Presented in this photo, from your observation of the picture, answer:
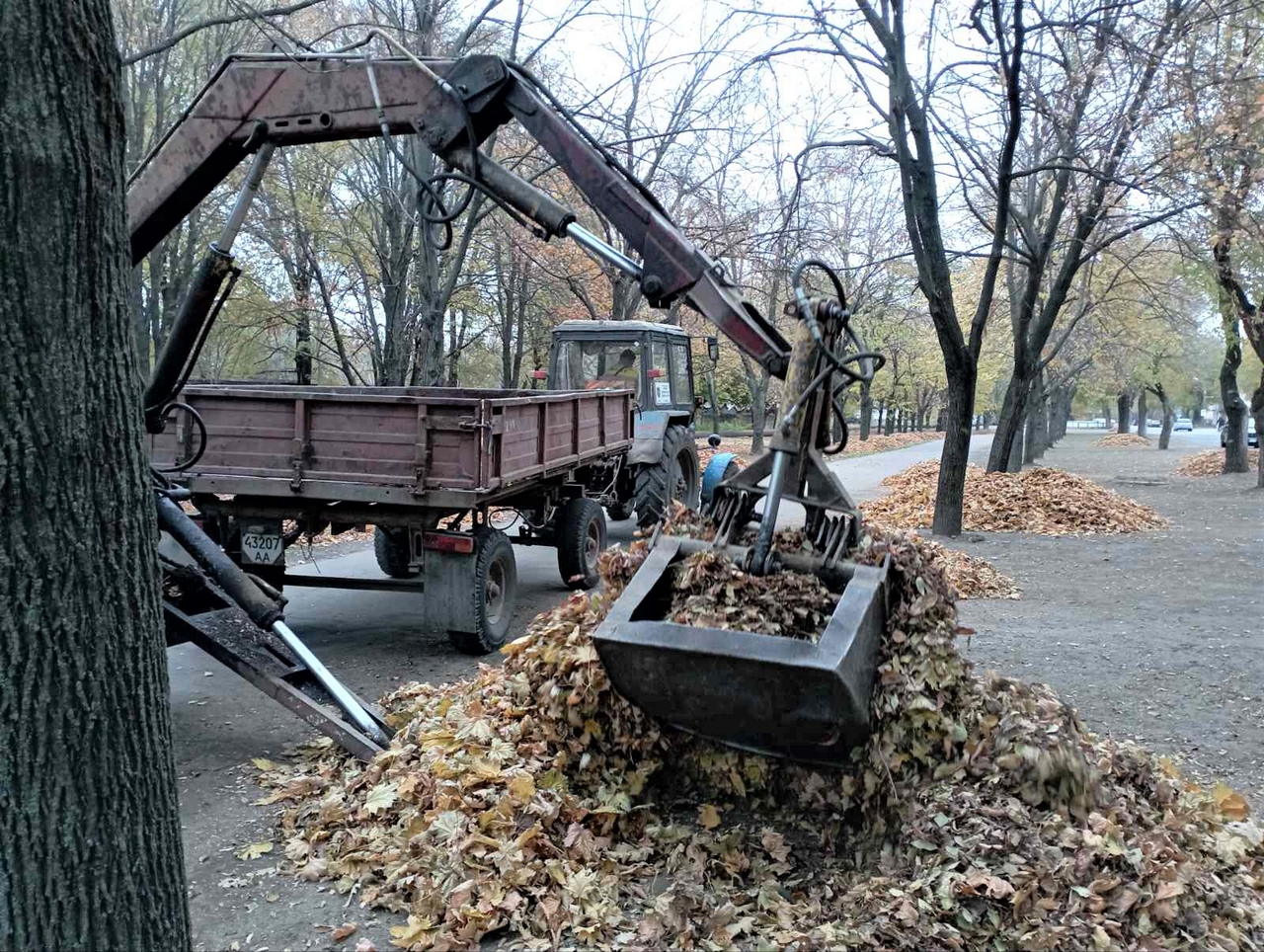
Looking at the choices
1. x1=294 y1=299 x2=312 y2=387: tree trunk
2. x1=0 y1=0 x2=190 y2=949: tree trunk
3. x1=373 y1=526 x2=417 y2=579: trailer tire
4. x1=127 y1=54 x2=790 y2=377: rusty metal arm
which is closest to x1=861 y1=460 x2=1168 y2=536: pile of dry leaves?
x1=373 y1=526 x2=417 y2=579: trailer tire

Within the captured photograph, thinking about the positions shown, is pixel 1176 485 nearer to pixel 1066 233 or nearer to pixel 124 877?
pixel 1066 233

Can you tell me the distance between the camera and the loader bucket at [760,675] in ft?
11.2

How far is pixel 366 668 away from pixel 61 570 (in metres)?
4.82

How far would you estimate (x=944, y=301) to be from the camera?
12219 millimetres

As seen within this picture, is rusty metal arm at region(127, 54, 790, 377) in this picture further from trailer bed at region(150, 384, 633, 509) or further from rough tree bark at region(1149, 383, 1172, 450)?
rough tree bark at region(1149, 383, 1172, 450)

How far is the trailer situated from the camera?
655 cm

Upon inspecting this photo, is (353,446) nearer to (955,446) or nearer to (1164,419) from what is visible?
(955,446)

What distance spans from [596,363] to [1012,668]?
24.0 ft

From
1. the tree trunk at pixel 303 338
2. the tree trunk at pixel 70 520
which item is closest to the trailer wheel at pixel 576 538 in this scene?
the tree trunk at pixel 70 520

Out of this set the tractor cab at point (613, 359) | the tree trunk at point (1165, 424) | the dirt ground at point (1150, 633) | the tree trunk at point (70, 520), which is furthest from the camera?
the tree trunk at point (1165, 424)

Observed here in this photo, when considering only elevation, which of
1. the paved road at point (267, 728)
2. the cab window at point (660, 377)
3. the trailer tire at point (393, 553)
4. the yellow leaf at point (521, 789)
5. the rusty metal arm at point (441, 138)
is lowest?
the paved road at point (267, 728)

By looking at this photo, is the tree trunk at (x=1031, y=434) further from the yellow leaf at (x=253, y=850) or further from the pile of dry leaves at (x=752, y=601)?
the yellow leaf at (x=253, y=850)

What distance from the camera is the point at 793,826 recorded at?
402 cm

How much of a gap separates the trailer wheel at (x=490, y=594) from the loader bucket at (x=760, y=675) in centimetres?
319
